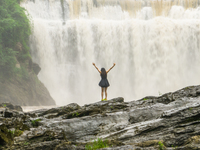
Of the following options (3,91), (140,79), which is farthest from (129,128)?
(140,79)

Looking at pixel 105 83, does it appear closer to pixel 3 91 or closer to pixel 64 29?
pixel 3 91

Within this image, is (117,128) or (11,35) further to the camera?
(11,35)

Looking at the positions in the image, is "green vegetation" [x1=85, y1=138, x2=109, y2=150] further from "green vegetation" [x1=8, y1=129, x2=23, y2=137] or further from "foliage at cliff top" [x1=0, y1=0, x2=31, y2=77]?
"foliage at cliff top" [x1=0, y1=0, x2=31, y2=77]

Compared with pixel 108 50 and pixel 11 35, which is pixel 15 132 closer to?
pixel 11 35

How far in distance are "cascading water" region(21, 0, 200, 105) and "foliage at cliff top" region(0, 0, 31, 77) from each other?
4600 mm

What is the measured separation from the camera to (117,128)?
8.78 meters

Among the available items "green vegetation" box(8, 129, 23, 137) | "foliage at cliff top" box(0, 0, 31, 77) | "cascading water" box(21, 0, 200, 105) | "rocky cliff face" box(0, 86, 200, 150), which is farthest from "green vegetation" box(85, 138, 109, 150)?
"cascading water" box(21, 0, 200, 105)

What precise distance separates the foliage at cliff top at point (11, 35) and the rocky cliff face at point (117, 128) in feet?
75.1

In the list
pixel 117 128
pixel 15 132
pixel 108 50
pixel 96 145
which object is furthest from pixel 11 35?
pixel 96 145

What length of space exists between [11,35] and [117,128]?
27.1 m

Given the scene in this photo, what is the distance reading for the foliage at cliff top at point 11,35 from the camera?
31.6 m

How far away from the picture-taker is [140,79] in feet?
142

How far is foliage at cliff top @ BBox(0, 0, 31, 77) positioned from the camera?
1245 inches

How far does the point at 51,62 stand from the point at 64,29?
5.18 metres
